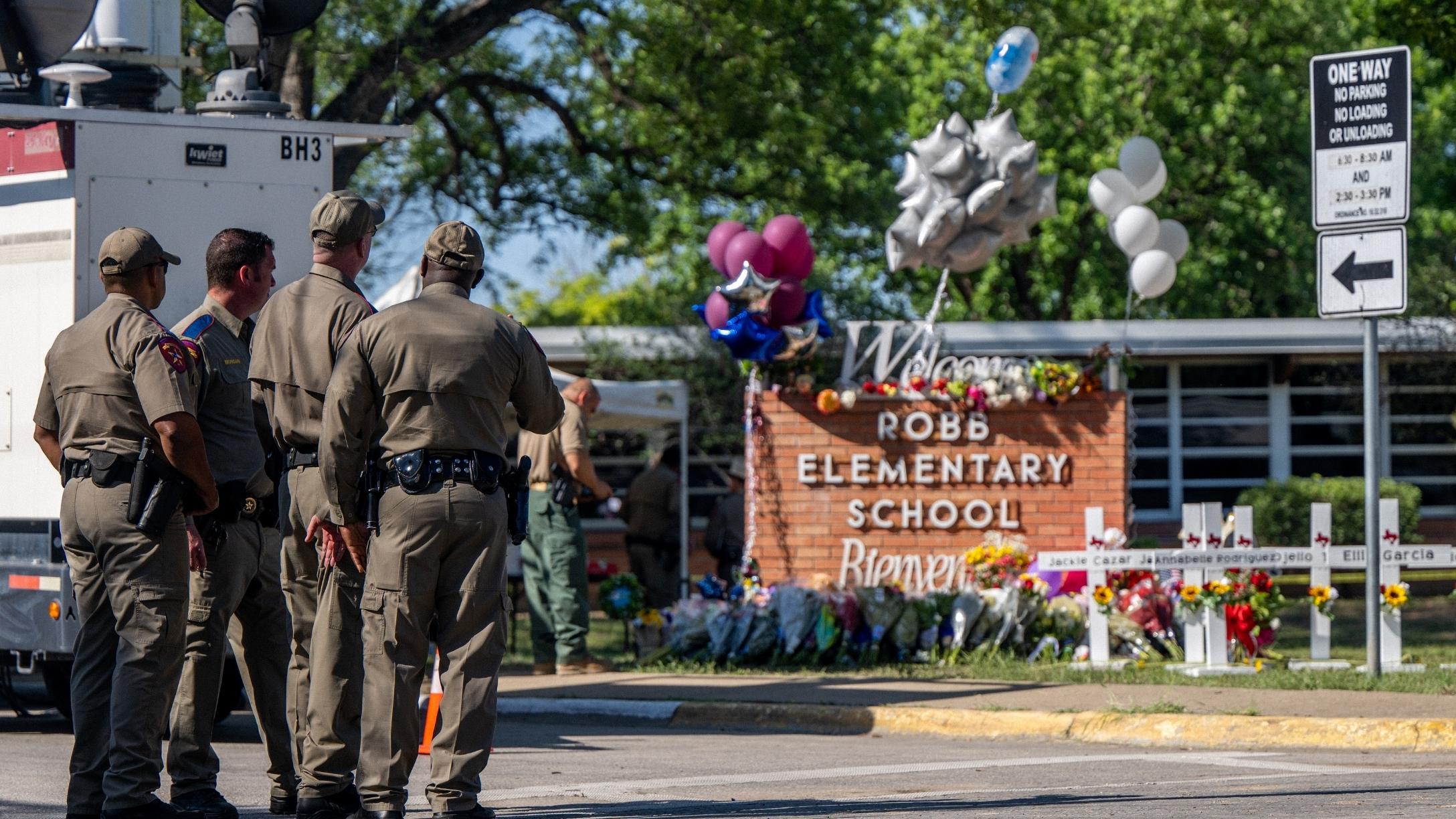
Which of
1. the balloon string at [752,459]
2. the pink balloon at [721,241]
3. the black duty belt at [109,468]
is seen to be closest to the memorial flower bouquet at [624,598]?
the balloon string at [752,459]

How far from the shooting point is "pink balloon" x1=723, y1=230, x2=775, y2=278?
43.0 ft

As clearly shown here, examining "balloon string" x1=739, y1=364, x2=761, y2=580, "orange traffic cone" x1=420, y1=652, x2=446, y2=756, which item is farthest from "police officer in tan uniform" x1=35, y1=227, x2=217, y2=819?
"balloon string" x1=739, y1=364, x2=761, y2=580

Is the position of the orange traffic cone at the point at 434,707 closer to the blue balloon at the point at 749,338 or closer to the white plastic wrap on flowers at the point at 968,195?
the blue balloon at the point at 749,338

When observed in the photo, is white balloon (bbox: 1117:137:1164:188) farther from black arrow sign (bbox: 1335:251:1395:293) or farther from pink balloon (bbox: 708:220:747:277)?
black arrow sign (bbox: 1335:251:1395:293)

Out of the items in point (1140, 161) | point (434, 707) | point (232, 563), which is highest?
point (1140, 161)

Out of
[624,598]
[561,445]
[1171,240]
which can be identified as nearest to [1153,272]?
[1171,240]

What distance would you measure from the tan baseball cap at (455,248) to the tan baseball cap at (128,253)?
103 cm

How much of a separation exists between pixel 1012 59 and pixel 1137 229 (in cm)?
179

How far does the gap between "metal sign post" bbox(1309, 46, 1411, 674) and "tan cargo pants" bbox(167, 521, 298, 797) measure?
6.19 metres

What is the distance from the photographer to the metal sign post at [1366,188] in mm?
9805

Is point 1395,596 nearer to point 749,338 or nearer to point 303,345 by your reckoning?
point 749,338

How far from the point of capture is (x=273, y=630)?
6391 millimetres

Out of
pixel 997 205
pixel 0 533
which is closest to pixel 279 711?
pixel 0 533

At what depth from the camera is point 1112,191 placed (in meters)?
14.6
